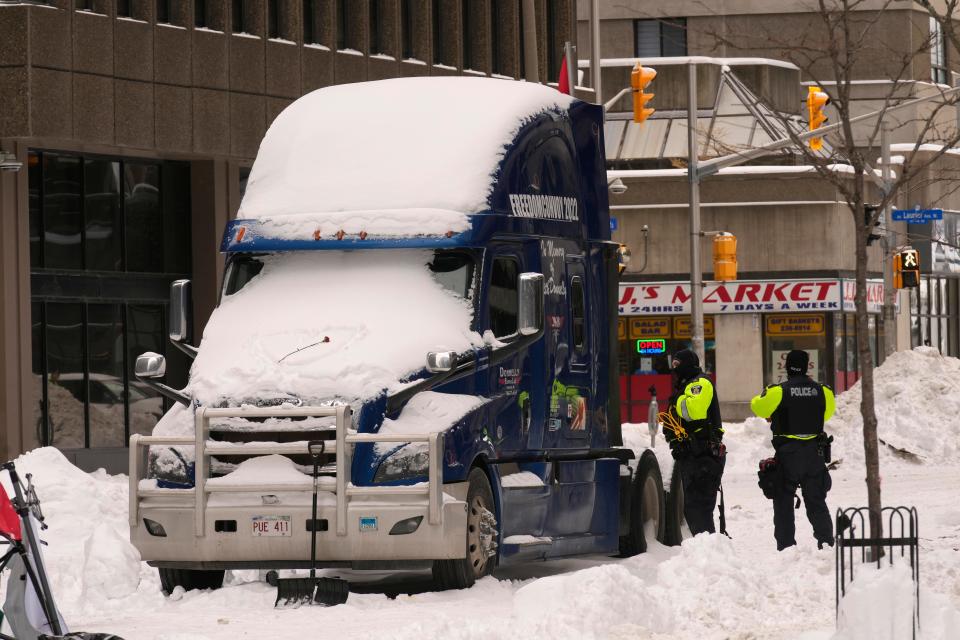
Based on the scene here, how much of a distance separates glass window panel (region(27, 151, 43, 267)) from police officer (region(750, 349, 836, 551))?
1442 cm

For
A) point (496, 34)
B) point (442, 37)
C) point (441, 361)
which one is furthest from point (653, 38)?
point (441, 361)

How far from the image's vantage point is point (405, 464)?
1332cm

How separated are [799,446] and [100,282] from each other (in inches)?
603

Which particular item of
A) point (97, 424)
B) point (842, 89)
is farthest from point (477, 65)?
point (842, 89)

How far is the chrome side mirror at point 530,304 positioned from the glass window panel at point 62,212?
15520mm

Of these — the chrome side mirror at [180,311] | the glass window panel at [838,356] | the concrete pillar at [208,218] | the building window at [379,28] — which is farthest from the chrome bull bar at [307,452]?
the glass window panel at [838,356]

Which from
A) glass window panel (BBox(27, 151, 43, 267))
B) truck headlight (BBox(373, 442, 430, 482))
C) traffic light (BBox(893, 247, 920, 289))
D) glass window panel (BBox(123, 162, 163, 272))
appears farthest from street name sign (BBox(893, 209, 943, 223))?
truck headlight (BBox(373, 442, 430, 482))

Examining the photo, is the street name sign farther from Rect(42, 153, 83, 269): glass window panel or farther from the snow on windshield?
the snow on windshield

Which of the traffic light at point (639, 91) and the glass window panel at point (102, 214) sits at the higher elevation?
the traffic light at point (639, 91)

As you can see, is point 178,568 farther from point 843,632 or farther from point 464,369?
point 843,632

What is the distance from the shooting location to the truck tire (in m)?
16.9

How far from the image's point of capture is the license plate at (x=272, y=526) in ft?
43.9

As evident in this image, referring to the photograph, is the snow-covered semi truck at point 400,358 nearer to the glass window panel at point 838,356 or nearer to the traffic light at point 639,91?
the traffic light at point 639,91

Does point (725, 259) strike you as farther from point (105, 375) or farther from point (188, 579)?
point (188, 579)
